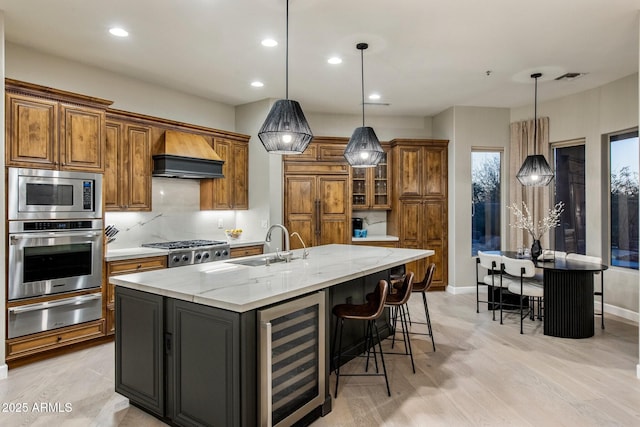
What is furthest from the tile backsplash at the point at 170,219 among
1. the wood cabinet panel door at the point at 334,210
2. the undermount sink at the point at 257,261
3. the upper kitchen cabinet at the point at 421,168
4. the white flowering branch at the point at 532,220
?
the white flowering branch at the point at 532,220

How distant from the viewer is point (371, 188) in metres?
6.73

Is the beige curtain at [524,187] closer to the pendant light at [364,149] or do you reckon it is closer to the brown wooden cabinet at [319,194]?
the brown wooden cabinet at [319,194]

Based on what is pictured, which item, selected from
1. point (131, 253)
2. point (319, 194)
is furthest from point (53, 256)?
point (319, 194)

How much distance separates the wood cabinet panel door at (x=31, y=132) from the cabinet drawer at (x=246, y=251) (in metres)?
2.37

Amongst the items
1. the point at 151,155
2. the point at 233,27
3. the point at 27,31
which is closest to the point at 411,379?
the point at 233,27

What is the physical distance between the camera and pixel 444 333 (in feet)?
14.4

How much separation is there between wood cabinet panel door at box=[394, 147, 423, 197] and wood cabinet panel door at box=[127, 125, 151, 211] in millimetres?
3838

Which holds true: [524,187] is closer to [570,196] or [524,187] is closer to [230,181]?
[570,196]

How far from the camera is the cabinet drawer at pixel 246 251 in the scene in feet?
17.7

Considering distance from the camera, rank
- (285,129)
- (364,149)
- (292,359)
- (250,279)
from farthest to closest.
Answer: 1. (364,149)
2. (285,129)
3. (250,279)
4. (292,359)

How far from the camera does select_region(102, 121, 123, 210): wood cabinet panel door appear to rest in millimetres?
4352

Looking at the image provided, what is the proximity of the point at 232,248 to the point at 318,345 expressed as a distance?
298 centimetres

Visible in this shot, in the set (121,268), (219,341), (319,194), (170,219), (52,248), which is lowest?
(219,341)

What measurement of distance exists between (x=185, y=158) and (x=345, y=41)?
94.5 inches
